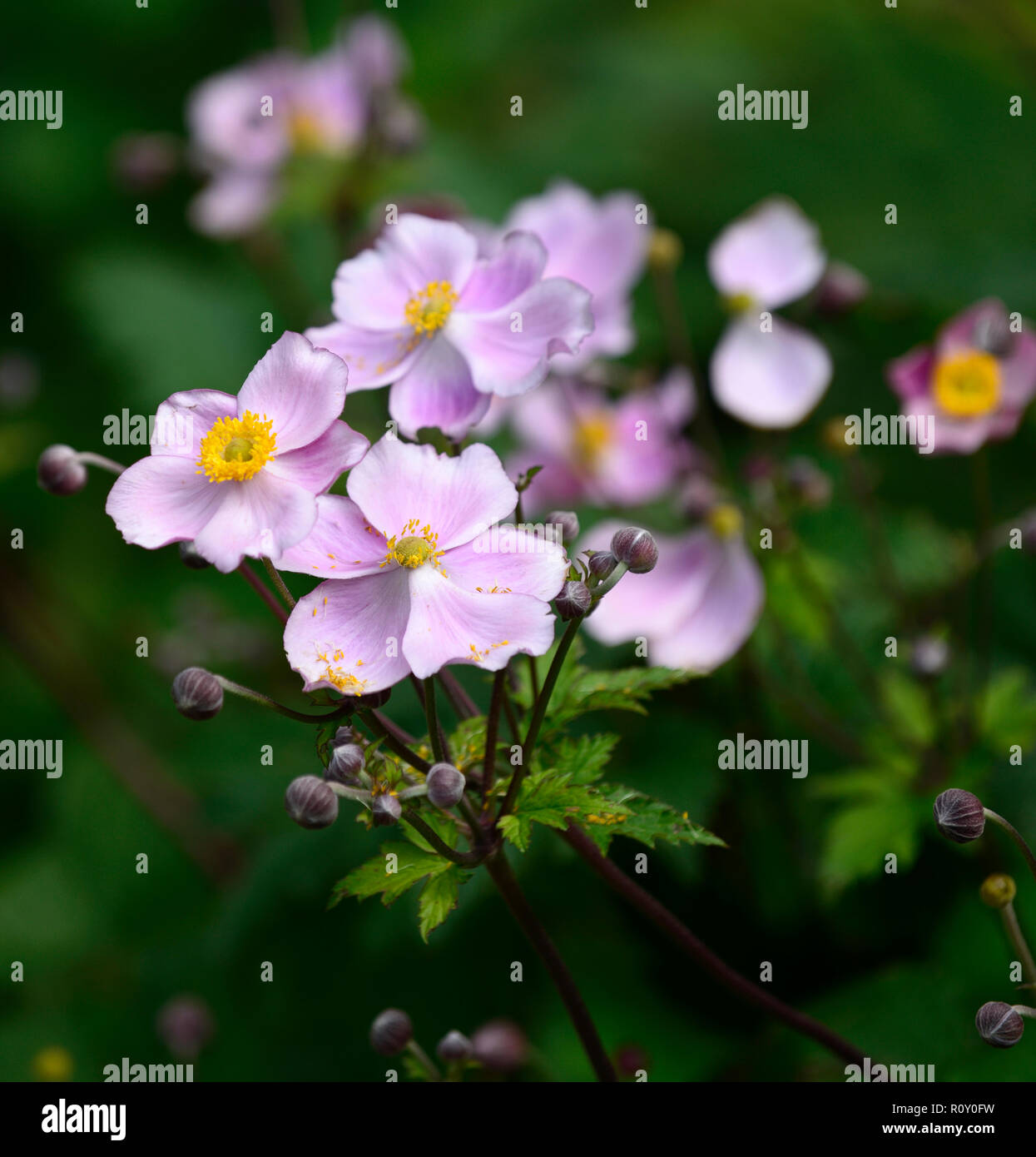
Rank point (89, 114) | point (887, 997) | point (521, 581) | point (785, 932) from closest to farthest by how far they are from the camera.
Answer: point (521, 581)
point (887, 997)
point (785, 932)
point (89, 114)

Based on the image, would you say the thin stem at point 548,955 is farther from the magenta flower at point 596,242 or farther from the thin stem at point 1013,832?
the magenta flower at point 596,242

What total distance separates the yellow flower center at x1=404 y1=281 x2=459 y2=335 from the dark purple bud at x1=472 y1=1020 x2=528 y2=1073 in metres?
0.94

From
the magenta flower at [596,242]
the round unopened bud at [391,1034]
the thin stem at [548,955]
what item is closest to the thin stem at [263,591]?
the thin stem at [548,955]

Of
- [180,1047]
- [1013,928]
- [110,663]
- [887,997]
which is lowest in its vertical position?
[180,1047]

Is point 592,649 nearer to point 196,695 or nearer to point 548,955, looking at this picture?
point 548,955

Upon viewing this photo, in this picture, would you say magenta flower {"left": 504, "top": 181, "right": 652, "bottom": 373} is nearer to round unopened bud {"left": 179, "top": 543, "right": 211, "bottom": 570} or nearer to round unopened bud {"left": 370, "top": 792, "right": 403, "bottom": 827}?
round unopened bud {"left": 179, "top": 543, "right": 211, "bottom": 570}

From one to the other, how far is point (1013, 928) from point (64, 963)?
2062 millimetres

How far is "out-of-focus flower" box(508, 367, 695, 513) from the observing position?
226 cm

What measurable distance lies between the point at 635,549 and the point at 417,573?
0.23 m

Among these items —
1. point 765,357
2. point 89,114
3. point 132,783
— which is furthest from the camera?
point 89,114

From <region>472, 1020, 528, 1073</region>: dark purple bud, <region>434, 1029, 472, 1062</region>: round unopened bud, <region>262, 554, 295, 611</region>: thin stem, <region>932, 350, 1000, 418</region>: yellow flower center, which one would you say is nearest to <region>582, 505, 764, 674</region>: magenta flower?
<region>932, 350, 1000, 418</region>: yellow flower center
